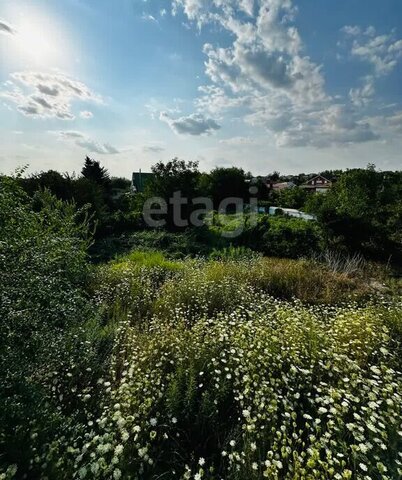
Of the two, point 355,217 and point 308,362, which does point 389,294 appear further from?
point 355,217

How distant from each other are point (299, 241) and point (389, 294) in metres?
4.70

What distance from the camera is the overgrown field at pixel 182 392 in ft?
6.89

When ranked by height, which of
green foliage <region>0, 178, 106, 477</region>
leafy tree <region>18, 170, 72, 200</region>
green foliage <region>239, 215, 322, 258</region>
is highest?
leafy tree <region>18, 170, 72, 200</region>

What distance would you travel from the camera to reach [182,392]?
Answer: 115 inches

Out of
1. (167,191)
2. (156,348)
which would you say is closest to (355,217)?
(167,191)

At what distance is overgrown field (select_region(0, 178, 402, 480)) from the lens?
2.10 metres

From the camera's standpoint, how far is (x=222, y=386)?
279 centimetres

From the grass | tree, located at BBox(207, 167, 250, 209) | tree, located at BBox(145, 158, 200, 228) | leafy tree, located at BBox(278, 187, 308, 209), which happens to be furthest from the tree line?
tree, located at BBox(207, 167, 250, 209)

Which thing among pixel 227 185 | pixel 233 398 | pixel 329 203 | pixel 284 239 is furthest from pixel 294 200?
pixel 233 398

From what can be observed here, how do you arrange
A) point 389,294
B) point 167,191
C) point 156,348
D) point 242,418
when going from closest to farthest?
point 242,418, point 156,348, point 389,294, point 167,191

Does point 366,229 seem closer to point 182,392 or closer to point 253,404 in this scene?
point 253,404

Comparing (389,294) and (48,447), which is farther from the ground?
(48,447)

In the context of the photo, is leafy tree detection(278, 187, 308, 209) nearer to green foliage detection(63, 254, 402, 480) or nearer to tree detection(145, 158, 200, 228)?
tree detection(145, 158, 200, 228)

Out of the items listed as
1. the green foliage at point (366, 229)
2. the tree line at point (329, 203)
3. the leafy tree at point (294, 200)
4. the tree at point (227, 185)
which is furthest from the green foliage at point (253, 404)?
the leafy tree at point (294, 200)
